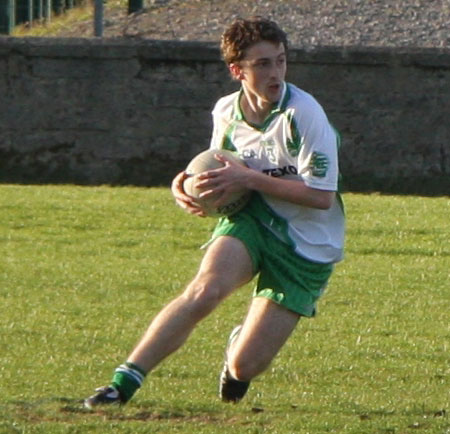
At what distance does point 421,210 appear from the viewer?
13102mm

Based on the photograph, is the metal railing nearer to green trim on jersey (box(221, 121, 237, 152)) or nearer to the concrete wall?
the concrete wall

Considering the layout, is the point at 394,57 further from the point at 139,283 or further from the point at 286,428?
the point at 286,428

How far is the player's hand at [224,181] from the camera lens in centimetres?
578

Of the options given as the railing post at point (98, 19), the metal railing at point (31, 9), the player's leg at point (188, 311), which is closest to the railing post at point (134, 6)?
the metal railing at point (31, 9)

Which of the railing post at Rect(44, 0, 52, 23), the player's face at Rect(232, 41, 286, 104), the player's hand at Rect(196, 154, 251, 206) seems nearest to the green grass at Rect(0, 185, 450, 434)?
the player's hand at Rect(196, 154, 251, 206)

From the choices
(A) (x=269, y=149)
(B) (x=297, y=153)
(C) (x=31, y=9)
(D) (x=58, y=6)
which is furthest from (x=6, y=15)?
(B) (x=297, y=153)

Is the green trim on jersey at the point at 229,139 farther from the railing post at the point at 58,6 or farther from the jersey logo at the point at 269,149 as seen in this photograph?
the railing post at the point at 58,6

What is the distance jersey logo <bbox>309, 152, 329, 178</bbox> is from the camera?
5781 mm

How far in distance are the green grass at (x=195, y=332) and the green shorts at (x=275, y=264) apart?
45 cm

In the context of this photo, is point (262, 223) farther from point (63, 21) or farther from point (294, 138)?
point (63, 21)

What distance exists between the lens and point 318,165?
579cm

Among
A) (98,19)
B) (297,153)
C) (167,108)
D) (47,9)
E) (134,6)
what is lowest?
(47,9)

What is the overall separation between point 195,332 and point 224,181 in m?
2.27

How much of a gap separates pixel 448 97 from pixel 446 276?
6623 millimetres
